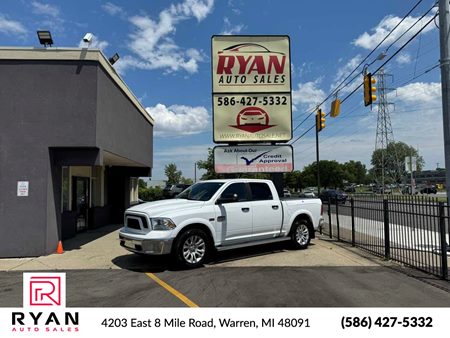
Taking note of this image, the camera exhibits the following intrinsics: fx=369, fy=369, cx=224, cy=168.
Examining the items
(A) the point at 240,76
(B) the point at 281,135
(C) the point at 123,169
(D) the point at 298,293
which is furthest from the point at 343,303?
(C) the point at 123,169

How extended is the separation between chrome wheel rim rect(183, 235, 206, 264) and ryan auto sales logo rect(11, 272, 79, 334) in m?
2.90

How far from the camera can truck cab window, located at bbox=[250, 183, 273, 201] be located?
9438mm

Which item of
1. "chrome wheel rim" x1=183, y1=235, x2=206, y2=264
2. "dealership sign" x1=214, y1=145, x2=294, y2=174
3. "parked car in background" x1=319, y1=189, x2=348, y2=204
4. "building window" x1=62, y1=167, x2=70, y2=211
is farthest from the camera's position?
"dealership sign" x1=214, y1=145, x2=294, y2=174

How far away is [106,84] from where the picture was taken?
36.5 feet

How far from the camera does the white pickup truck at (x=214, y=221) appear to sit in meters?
7.80

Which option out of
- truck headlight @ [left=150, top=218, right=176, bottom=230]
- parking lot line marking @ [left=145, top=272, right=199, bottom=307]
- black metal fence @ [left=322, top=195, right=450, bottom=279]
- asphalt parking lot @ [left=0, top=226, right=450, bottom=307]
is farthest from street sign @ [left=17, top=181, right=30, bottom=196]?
black metal fence @ [left=322, top=195, right=450, bottom=279]

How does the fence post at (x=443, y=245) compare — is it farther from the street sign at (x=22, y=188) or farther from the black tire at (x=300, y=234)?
the street sign at (x=22, y=188)

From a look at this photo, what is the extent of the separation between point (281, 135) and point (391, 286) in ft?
25.4

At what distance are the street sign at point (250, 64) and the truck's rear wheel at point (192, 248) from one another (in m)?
6.77

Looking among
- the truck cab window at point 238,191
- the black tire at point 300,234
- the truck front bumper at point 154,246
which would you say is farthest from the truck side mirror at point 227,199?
the black tire at point 300,234

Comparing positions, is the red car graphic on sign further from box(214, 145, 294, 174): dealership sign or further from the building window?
the building window

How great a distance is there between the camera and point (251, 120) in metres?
13.4

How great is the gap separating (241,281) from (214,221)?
5.88 ft
